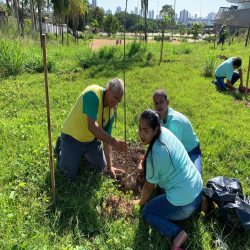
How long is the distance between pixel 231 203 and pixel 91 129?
4.94 feet

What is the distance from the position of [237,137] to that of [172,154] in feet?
7.89

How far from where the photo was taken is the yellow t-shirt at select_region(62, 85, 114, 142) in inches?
89.9

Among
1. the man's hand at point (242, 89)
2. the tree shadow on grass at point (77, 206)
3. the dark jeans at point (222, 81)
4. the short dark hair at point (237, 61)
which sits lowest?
the tree shadow on grass at point (77, 206)

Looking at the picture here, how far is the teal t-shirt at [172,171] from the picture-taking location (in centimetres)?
174

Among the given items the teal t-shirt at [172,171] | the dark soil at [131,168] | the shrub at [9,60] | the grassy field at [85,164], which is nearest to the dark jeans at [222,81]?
the grassy field at [85,164]

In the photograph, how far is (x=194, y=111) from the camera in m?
4.64

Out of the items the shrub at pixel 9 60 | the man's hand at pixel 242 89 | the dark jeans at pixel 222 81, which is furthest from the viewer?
the shrub at pixel 9 60

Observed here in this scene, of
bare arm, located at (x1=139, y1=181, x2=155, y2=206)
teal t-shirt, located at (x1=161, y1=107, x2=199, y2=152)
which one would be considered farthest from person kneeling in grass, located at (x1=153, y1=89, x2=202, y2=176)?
bare arm, located at (x1=139, y1=181, x2=155, y2=206)

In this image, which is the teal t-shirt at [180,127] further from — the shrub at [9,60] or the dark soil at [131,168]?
the shrub at [9,60]

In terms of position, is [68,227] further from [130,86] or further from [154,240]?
[130,86]

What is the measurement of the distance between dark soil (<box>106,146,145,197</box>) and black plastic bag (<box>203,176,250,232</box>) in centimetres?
84

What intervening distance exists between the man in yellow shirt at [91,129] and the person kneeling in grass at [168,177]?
0.47 meters

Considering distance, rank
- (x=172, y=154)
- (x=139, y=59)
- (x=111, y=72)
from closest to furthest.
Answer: (x=172, y=154) → (x=111, y=72) → (x=139, y=59)

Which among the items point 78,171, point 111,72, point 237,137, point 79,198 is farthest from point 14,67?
point 237,137
